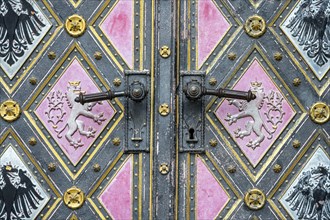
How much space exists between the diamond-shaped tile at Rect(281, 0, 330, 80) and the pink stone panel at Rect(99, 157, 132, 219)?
4.28 ft

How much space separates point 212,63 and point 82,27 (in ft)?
2.85

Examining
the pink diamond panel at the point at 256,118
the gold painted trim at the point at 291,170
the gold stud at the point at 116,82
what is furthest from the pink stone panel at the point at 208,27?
the gold painted trim at the point at 291,170

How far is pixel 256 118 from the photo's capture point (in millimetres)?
8453

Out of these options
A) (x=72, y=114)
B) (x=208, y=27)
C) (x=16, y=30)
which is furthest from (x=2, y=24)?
(x=208, y=27)

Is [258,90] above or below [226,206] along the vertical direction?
above

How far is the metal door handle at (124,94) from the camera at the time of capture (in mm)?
8336

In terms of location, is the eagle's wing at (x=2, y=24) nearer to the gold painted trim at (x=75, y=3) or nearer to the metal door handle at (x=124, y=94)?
the gold painted trim at (x=75, y=3)

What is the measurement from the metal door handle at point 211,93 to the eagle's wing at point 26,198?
1.15 m

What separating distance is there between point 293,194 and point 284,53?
0.90 metres

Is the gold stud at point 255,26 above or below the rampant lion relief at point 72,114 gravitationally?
above

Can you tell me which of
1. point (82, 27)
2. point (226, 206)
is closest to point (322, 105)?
point (226, 206)

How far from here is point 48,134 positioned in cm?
852

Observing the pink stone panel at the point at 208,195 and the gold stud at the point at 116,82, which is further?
the gold stud at the point at 116,82

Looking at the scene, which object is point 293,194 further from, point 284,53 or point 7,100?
point 7,100
